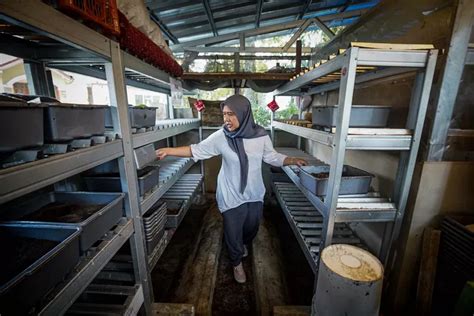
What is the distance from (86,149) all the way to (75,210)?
496mm

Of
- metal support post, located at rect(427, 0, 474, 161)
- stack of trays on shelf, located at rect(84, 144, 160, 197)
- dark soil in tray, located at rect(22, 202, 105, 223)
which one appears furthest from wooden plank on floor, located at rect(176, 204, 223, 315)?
metal support post, located at rect(427, 0, 474, 161)

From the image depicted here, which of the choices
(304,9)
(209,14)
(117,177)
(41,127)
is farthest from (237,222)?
(304,9)

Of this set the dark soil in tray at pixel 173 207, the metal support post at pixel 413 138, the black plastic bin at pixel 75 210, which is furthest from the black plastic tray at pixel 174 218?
the metal support post at pixel 413 138

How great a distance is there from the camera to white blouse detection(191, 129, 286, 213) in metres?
1.73

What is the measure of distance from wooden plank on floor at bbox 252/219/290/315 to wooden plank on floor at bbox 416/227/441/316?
0.91m

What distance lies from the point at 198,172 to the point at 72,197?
Result: 90.7 inches

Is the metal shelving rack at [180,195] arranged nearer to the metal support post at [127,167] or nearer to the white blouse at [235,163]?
the metal support post at [127,167]

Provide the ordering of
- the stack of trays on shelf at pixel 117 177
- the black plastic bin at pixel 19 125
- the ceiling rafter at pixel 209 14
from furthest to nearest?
the ceiling rafter at pixel 209 14
the stack of trays on shelf at pixel 117 177
the black plastic bin at pixel 19 125

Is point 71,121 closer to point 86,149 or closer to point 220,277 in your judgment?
point 86,149

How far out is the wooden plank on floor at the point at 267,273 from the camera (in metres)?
1.64

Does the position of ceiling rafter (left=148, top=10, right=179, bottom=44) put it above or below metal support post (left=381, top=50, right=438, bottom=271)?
above

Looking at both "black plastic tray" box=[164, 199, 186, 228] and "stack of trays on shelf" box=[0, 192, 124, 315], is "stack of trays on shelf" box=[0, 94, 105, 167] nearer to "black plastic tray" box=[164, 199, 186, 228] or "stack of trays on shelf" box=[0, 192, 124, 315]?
"stack of trays on shelf" box=[0, 192, 124, 315]

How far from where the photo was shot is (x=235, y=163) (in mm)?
1723

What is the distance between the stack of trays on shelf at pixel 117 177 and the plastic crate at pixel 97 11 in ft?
2.01
